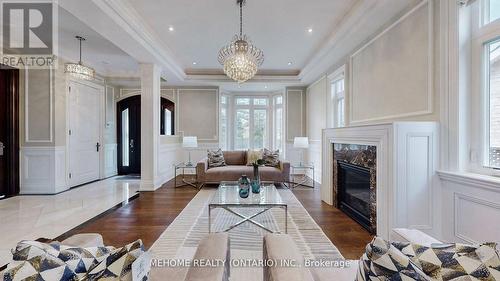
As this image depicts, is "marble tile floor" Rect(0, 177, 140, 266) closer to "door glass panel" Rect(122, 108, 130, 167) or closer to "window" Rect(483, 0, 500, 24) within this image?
"door glass panel" Rect(122, 108, 130, 167)

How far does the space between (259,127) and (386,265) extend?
7785 millimetres

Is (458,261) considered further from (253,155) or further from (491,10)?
(253,155)

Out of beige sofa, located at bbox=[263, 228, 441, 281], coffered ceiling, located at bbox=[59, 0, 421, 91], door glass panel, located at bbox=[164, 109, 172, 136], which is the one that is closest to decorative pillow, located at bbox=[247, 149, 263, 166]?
coffered ceiling, located at bbox=[59, 0, 421, 91]

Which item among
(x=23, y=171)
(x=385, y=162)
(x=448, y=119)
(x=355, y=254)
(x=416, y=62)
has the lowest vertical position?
(x=355, y=254)

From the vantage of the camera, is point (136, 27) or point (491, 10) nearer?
point (491, 10)

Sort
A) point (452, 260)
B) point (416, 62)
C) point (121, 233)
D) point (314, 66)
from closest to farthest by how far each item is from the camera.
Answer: point (452, 260), point (416, 62), point (121, 233), point (314, 66)

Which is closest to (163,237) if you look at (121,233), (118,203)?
(121,233)

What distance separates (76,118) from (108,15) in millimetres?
3512

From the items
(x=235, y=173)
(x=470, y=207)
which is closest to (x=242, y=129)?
(x=235, y=173)

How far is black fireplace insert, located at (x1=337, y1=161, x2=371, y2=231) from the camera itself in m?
3.12

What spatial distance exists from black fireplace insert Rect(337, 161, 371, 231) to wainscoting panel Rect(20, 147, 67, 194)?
541 centimetres

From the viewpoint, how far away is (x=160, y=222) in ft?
10.9

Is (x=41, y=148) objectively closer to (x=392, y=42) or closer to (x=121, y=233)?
(x=121, y=233)

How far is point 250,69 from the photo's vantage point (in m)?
3.65
